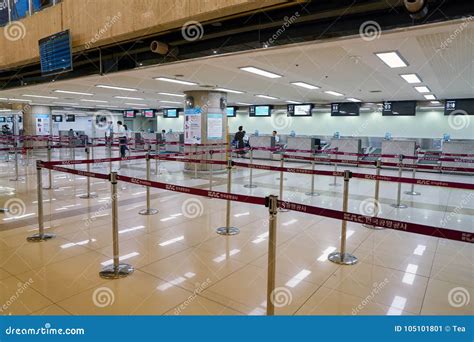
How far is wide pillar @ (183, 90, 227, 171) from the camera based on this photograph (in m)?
10.9

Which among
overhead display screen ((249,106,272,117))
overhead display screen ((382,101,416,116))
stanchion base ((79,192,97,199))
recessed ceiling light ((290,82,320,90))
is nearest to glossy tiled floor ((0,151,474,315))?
stanchion base ((79,192,97,199))

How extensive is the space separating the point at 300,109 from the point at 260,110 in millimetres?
2391

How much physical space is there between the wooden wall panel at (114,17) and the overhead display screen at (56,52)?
0.15m

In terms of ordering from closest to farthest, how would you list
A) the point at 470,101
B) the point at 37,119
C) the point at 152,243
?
the point at 152,243 < the point at 470,101 < the point at 37,119

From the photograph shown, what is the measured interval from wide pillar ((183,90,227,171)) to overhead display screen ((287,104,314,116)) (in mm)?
6040

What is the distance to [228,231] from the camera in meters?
4.79

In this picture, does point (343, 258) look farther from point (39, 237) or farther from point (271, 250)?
point (39, 237)

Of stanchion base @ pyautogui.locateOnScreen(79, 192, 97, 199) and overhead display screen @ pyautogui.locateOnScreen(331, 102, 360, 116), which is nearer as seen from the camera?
stanchion base @ pyautogui.locateOnScreen(79, 192, 97, 199)

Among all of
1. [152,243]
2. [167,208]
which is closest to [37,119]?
[167,208]

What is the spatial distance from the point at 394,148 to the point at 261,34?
31.9 feet

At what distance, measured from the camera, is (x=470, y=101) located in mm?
12578

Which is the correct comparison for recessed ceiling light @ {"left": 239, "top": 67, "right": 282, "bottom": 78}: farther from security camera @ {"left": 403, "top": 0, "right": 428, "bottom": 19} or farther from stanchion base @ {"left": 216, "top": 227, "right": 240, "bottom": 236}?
security camera @ {"left": 403, "top": 0, "right": 428, "bottom": 19}
